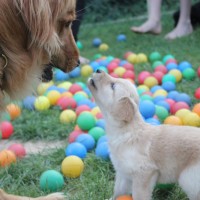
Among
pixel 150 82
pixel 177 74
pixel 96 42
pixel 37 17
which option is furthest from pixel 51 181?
pixel 96 42

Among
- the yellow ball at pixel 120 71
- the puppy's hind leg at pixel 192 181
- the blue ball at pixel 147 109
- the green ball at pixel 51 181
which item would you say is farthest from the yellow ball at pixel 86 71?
the puppy's hind leg at pixel 192 181

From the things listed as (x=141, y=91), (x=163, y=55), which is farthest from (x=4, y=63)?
(x=163, y=55)

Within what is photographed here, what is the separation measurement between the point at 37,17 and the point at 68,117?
157 centimetres

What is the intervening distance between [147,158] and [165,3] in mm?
7715

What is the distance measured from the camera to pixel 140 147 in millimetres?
2270

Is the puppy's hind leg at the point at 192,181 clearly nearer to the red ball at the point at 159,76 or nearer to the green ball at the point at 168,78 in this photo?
the green ball at the point at 168,78

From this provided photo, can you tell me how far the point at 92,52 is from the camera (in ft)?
20.6

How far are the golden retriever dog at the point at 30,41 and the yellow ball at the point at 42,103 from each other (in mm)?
1354

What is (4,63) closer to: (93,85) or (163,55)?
(93,85)

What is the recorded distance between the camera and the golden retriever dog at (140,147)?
217 cm

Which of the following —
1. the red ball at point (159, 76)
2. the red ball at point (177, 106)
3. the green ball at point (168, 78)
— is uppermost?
the red ball at point (177, 106)

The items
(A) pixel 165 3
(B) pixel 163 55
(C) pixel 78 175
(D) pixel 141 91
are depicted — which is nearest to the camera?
(C) pixel 78 175

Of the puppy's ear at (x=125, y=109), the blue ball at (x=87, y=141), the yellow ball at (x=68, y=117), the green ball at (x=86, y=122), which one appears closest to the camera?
the puppy's ear at (x=125, y=109)

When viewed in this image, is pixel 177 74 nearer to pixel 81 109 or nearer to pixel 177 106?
pixel 177 106
